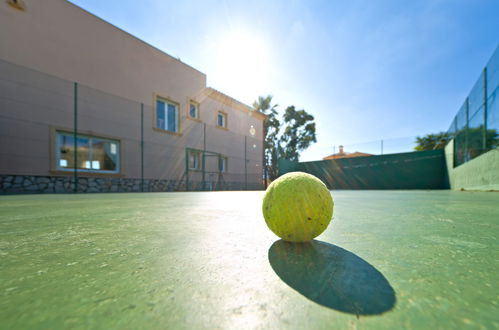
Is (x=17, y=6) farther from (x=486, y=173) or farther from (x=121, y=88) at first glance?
(x=486, y=173)

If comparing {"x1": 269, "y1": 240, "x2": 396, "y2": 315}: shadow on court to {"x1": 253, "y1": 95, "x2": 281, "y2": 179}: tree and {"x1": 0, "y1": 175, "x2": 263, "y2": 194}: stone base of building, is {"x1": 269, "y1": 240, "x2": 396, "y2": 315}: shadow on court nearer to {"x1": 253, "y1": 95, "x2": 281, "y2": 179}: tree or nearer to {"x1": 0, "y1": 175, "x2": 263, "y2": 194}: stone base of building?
{"x1": 0, "y1": 175, "x2": 263, "y2": 194}: stone base of building

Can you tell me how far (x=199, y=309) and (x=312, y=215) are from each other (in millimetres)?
677

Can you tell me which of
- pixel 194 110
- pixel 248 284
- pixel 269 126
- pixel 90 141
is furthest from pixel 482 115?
pixel 269 126

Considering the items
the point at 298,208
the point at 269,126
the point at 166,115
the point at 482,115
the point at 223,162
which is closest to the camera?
the point at 298,208

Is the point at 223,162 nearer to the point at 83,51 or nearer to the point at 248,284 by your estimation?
the point at 83,51

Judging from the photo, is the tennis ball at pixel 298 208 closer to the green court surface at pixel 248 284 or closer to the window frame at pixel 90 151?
the green court surface at pixel 248 284

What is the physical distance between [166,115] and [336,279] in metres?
12.8

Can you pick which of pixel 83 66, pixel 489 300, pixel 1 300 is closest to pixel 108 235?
pixel 1 300

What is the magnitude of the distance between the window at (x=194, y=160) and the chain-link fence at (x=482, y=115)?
1205cm

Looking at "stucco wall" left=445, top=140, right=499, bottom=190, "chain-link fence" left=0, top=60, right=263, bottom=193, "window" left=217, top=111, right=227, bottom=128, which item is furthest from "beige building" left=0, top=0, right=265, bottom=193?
"stucco wall" left=445, top=140, right=499, bottom=190

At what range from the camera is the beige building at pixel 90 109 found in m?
7.53

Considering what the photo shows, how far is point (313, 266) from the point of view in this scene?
728 millimetres

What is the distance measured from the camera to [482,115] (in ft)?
22.6

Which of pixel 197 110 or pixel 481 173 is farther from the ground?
pixel 197 110
